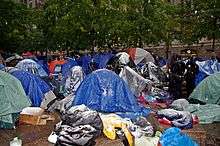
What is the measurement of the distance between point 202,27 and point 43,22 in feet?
27.1

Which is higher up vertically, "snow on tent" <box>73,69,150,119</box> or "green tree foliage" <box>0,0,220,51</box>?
"green tree foliage" <box>0,0,220,51</box>

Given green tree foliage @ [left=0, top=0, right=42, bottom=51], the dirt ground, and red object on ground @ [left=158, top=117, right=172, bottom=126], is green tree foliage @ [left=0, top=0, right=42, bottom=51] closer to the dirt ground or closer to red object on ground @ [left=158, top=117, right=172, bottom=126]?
the dirt ground

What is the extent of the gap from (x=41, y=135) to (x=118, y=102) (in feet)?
7.17

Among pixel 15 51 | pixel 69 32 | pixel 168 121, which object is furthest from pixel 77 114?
pixel 15 51

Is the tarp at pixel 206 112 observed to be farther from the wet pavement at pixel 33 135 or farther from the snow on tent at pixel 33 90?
the snow on tent at pixel 33 90

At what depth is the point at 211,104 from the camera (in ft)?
38.0

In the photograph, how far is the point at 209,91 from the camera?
12047 mm

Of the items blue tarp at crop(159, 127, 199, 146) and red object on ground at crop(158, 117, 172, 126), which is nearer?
blue tarp at crop(159, 127, 199, 146)

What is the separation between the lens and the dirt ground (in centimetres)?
838

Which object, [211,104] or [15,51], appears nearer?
[211,104]

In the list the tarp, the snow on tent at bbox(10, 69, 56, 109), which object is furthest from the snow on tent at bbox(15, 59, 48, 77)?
the tarp

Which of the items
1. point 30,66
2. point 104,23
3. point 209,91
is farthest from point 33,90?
point 104,23

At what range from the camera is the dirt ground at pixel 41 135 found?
838 cm

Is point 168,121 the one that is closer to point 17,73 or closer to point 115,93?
point 115,93
